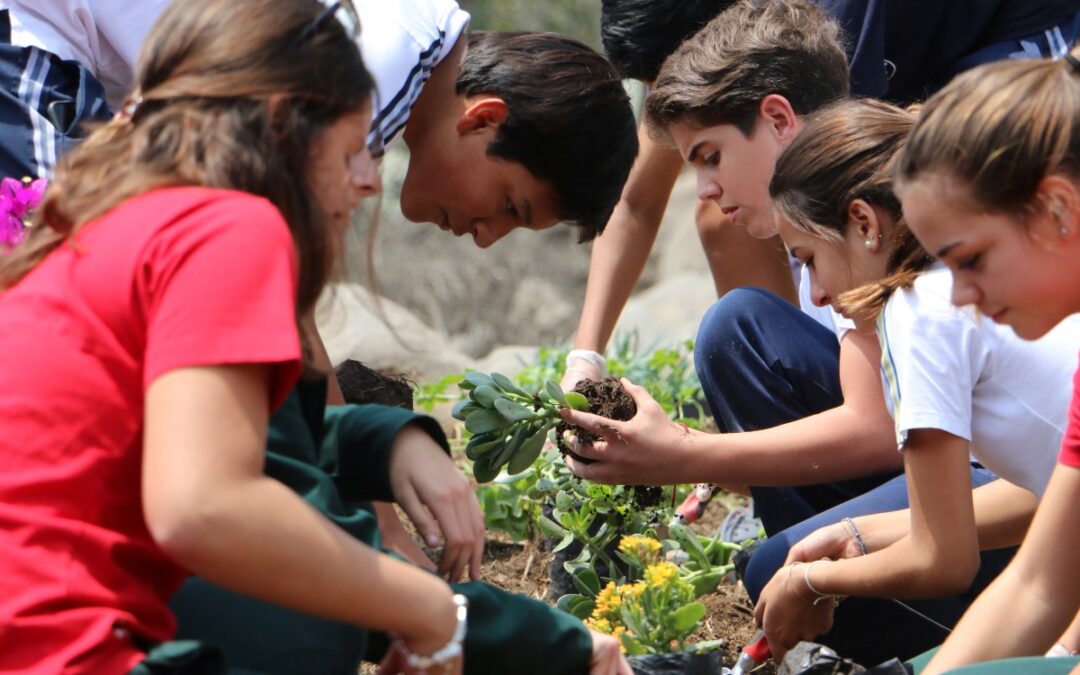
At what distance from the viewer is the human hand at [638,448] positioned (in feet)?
8.38

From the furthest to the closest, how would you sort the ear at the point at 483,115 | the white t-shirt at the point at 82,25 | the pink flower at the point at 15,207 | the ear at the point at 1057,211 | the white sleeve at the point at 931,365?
the ear at the point at 483,115
the white t-shirt at the point at 82,25
the pink flower at the point at 15,207
the white sleeve at the point at 931,365
the ear at the point at 1057,211

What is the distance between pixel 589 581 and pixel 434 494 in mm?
854

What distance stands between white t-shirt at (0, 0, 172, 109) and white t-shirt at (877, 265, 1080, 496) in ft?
5.00

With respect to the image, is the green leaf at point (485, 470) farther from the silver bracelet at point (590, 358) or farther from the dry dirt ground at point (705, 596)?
the silver bracelet at point (590, 358)

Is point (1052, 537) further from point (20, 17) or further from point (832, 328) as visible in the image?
point (20, 17)

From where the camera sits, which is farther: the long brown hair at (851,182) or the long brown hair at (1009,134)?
the long brown hair at (851,182)

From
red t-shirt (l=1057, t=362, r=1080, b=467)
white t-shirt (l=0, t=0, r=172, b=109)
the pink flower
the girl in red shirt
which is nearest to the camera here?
the girl in red shirt

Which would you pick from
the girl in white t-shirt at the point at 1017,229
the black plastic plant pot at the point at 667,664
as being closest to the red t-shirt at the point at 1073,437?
the girl in white t-shirt at the point at 1017,229

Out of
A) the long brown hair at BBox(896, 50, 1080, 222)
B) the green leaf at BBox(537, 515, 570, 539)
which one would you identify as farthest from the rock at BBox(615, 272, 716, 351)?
the long brown hair at BBox(896, 50, 1080, 222)

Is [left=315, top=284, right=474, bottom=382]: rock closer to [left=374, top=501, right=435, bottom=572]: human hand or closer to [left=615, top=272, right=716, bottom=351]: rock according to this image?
[left=615, top=272, right=716, bottom=351]: rock

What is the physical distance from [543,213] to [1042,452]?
1.21m

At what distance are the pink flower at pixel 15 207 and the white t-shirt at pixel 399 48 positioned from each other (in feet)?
2.17

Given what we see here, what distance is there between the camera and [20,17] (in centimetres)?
254

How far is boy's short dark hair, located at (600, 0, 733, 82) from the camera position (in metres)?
3.23
